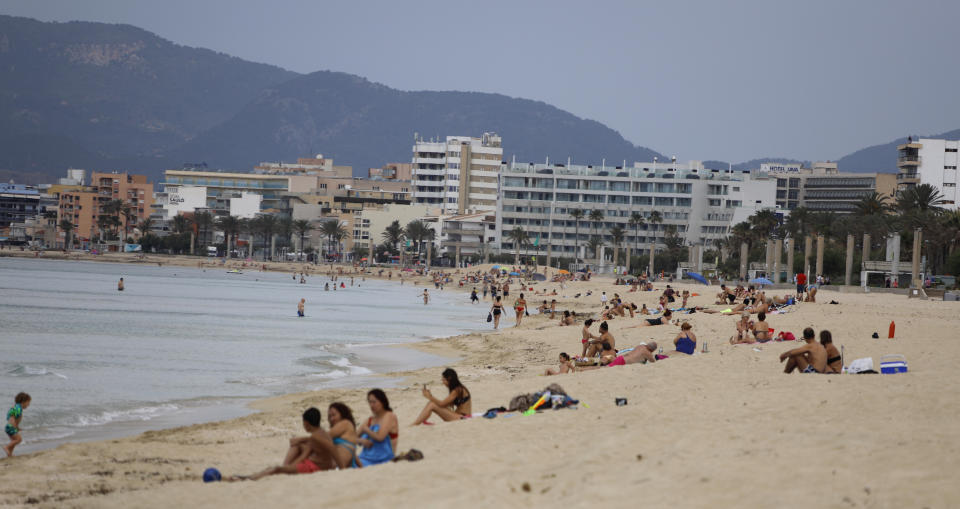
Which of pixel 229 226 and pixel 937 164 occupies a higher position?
pixel 937 164

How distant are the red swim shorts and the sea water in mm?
5541

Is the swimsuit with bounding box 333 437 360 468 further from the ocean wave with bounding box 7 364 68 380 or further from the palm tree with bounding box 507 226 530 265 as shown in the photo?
the palm tree with bounding box 507 226 530 265

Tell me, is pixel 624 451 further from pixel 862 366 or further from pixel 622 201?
pixel 622 201

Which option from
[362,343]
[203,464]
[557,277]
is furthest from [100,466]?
[557,277]

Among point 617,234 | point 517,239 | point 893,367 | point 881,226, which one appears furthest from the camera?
point 517,239

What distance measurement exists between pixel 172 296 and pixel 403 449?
54088 millimetres

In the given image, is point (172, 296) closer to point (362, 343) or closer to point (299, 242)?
point (362, 343)

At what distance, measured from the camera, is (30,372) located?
21.0 meters

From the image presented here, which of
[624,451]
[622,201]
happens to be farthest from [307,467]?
[622,201]

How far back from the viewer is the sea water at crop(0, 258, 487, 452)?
645 inches

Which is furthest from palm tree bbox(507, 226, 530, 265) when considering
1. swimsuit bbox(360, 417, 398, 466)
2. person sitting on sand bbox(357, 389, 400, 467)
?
swimsuit bbox(360, 417, 398, 466)

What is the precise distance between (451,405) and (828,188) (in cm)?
13530

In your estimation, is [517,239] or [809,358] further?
[517,239]

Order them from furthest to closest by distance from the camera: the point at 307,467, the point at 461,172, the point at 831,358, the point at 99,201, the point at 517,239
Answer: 1. the point at 99,201
2. the point at 461,172
3. the point at 517,239
4. the point at 831,358
5. the point at 307,467
